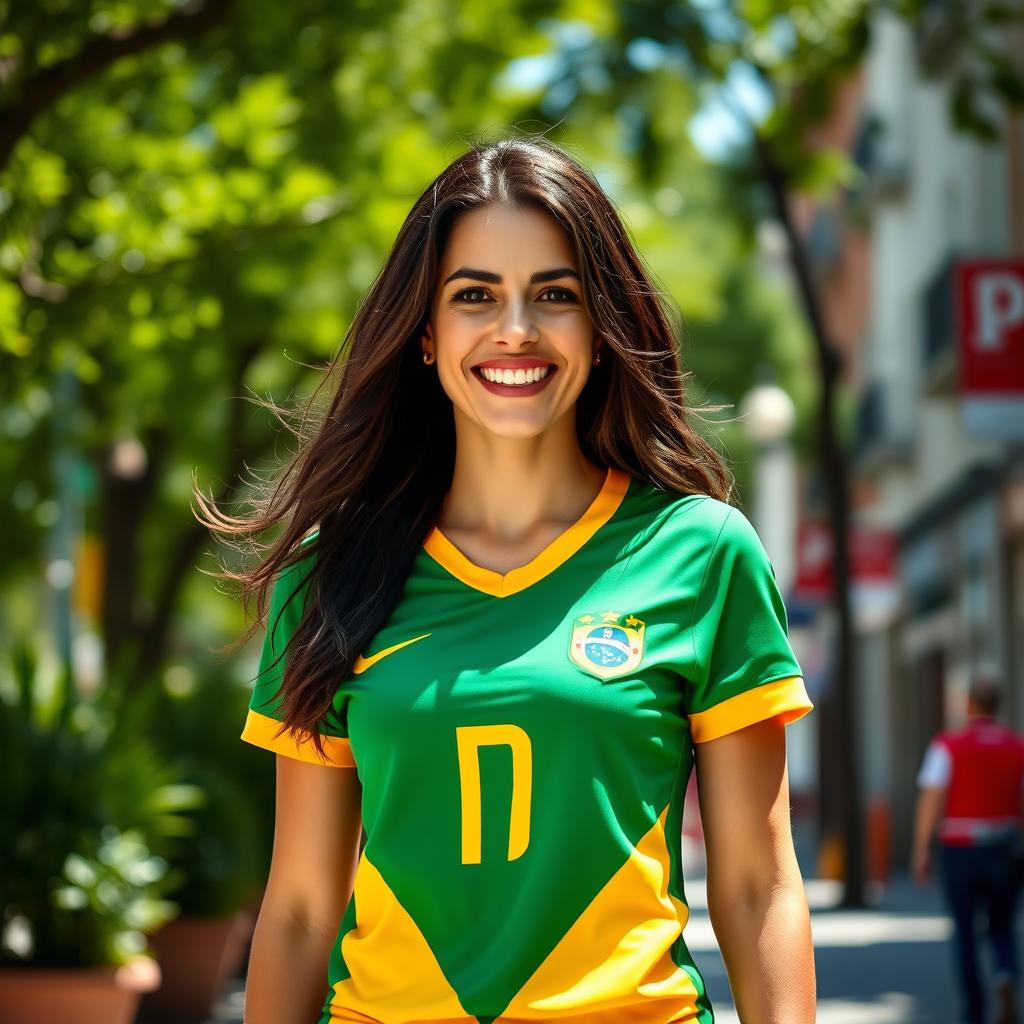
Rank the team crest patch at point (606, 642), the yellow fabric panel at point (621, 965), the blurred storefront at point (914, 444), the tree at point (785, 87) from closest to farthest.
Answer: the yellow fabric panel at point (621, 965), the team crest patch at point (606, 642), the tree at point (785, 87), the blurred storefront at point (914, 444)

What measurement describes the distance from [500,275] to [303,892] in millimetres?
895

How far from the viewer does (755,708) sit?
2916 mm

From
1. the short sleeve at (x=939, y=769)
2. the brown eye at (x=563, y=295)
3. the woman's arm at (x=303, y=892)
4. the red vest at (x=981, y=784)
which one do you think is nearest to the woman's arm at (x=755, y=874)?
the woman's arm at (x=303, y=892)

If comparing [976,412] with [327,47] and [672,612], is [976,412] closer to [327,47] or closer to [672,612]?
[327,47]

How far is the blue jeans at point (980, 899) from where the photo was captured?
37.2ft

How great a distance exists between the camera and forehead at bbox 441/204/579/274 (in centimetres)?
312

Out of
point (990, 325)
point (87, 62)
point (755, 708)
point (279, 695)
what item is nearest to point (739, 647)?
point (755, 708)

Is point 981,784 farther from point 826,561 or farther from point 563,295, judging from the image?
point 826,561

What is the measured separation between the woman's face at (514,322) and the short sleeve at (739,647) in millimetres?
318

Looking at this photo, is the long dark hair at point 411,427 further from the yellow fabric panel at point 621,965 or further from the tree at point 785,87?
the tree at point 785,87

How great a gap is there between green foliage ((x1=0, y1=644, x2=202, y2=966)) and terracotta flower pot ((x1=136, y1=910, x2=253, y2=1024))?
39.8 inches

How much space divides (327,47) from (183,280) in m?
1.40

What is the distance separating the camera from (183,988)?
1123 centimetres

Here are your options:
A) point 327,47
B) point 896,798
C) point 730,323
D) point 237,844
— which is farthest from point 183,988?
point 730,323
